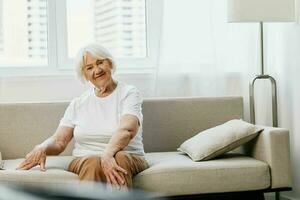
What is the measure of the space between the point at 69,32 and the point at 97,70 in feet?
3.44

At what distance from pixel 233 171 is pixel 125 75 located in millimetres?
1299

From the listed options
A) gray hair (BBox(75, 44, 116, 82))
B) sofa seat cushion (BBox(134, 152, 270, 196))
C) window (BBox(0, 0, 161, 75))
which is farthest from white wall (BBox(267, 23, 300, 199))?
gray hair (BBox(75, 44, 116, 82))

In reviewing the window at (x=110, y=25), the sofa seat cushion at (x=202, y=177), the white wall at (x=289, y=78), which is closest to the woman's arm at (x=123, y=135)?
the sofa seat cushion at (x=202, y=177)

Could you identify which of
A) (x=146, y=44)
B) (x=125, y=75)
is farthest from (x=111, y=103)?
(x=146, y=44)

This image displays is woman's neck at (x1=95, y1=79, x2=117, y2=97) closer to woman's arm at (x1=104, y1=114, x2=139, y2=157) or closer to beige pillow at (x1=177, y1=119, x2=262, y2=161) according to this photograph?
woman's arm at (x1=104, y1=114, x2=139, y2=157)

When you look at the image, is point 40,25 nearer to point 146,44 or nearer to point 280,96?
point 146,44

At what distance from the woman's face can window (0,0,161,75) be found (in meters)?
0.93

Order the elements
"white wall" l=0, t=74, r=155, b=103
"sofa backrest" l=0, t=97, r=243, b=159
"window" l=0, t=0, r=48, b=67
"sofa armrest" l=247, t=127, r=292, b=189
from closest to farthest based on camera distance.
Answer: "sofa armrest" l=247, t=127, r=292, b=189
"sofa backrest" l=0, t=97, r=243, b=159
"white wall" l=0, t=74, r=155, b=103
"window" l=0, t=0, r=48, b=67

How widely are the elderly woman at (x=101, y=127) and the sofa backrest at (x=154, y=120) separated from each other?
364 millimetres

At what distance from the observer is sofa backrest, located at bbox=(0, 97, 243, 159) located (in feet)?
10.9

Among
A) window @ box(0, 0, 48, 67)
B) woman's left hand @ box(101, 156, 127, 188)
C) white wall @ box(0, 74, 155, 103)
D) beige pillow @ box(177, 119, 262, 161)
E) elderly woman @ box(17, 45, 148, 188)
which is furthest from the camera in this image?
window @ box(0, 0, 48, 67)

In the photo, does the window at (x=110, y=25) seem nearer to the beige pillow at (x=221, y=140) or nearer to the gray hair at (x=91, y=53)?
the gray hair at (x=91, y=53)

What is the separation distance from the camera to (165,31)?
3824 millimetres

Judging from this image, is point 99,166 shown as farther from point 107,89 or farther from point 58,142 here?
point 107,89
